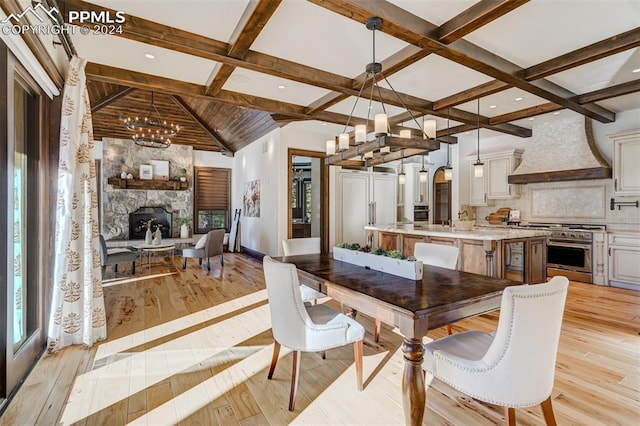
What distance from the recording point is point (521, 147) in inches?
253

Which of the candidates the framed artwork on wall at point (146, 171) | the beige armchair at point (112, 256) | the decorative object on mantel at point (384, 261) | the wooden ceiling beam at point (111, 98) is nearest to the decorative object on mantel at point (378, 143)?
the decorative object on mantel at point (384, 261)

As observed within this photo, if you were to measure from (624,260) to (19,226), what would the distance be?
7280 mm

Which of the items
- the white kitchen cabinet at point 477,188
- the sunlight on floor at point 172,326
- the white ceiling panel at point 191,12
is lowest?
the sunlight on floor at point 172,326

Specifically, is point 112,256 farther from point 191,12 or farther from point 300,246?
point 191,12

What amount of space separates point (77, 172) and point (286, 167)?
12.5 feet

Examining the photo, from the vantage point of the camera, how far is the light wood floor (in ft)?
6.11

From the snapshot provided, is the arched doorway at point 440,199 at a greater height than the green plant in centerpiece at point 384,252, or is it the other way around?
the arched doorway at point 440,199

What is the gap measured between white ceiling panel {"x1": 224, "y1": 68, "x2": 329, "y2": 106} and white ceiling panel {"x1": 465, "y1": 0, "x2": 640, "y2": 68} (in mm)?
2180

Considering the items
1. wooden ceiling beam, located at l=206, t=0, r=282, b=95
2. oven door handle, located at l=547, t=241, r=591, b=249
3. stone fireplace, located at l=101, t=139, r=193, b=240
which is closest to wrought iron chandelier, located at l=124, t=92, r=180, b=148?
stone fireplace, located at l=101, t=139, r=193, b=240

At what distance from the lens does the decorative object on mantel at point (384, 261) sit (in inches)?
83.7

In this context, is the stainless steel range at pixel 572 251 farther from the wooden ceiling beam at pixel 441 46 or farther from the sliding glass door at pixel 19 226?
the sliding glass door at pixel 19 226

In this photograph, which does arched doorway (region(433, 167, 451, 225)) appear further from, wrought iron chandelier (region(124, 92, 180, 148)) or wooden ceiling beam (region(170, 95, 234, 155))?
wrought iron chandelier (region(124, 92, 180, 148))

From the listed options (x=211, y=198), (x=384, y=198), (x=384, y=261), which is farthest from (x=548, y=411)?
(x=211, y=198)

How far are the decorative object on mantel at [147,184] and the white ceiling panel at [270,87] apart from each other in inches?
187
